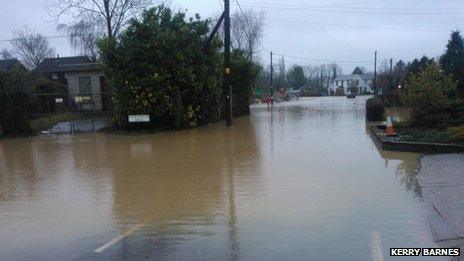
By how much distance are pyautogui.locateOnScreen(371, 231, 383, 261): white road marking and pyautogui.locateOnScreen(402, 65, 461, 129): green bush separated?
39.0 ft

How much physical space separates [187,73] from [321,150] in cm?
1020

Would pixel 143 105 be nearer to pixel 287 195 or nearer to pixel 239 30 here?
pixel 287 195

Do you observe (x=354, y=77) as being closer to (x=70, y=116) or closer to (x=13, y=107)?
(x=70, y=116)

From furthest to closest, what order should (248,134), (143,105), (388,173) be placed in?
(143,105), (248,134), (388,173)

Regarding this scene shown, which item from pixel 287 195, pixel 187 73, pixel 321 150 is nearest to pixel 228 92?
pixel 187 73

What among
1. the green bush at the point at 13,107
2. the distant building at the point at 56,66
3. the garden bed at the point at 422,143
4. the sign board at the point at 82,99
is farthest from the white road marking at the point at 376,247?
the distant building at the point at 56,66

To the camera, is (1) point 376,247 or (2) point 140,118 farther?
(2) point 140,118

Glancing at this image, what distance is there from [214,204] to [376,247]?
3.26m

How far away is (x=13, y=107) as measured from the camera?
79.7ft

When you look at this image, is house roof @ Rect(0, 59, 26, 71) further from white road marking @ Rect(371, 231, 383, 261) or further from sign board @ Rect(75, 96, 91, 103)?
white road marking @ Rect(371, 231, 383, 261)

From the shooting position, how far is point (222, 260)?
6031mm

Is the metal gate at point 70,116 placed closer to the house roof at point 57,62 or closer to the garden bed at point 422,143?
the garden bed at point 422,143

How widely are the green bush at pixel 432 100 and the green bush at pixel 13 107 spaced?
1686 centimetres

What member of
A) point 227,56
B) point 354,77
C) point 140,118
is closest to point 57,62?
point 227,56
